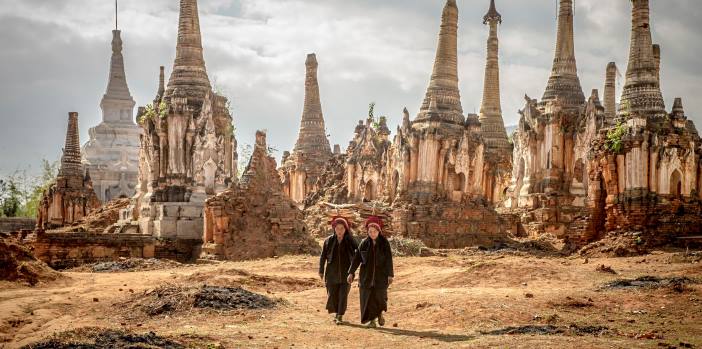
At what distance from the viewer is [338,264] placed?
14.1m

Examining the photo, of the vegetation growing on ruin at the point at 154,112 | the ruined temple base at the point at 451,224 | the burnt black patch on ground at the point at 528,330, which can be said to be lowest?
the burnt black patch on ground at the point at 528,330

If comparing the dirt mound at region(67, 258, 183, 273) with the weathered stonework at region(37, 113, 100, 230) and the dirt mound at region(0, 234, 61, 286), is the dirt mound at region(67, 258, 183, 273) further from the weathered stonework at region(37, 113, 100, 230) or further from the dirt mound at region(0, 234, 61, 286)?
the weathered stonework at region(37, 113, 100, 230)

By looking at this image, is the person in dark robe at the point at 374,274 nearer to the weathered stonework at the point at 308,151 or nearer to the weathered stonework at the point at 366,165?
the weathered stonework at the point at 366,165

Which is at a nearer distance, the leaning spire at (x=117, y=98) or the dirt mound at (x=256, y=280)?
the dirt mound at (x=256, y=280)

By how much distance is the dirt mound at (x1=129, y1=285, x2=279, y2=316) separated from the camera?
1429 cm

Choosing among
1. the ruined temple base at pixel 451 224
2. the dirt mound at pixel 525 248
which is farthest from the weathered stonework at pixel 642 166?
the ruined temple base at pixel 451 224

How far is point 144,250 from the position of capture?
91.9ft

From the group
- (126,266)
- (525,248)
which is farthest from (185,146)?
(525,248)

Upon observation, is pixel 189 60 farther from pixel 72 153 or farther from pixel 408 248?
pixel 408 248

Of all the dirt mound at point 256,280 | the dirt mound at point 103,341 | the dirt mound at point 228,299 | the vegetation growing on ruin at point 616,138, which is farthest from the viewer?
the vegetation growing on ruin at point 616,138

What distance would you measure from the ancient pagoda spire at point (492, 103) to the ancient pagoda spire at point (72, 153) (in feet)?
60.6

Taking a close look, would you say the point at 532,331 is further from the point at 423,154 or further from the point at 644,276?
the point at 423,154

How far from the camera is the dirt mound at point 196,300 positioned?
1429 centimetres

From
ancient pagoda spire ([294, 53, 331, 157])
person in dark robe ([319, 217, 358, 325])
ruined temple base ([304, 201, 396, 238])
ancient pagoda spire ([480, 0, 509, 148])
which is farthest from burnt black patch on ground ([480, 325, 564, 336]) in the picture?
ancient pagoda spire ([294, 53, 331, 157])
